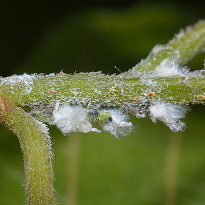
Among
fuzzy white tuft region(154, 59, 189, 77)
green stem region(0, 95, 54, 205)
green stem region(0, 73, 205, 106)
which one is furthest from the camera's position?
fuzzy white tuft region(154, 59, 189, 77)

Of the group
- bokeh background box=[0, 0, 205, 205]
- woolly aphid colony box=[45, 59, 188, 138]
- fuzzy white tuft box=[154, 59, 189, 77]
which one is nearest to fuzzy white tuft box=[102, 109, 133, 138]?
woolly aphid colony box=[45, 59, 188, 138]

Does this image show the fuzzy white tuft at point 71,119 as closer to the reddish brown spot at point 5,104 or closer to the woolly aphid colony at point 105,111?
the woolly aphid colony at point 105,111

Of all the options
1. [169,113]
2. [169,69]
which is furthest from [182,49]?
[169,113]

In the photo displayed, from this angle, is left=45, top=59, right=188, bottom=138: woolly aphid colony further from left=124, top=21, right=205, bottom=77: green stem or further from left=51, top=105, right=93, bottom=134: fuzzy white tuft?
left=124, top=21, right=205, bottom=77: green stem

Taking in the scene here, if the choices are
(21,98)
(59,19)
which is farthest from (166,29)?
(21,98)

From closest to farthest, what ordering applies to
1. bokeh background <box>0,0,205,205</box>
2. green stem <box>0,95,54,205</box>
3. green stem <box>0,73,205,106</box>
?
1. green stem <box>0,95,54,205</box>
2. green stem <box>0,73,205,106</box>
3. bokeh background <box>0,0,205,205</box>

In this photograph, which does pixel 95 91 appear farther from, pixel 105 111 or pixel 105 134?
pixel 105 134
